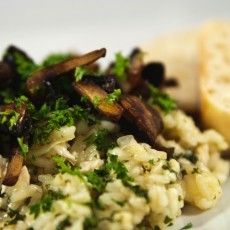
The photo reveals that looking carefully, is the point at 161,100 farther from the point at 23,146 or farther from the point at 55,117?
the point at 23,146

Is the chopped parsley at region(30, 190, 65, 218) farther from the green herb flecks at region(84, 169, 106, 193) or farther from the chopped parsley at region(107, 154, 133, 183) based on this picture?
the chopped parsley at region(107, 154, 133, 183)

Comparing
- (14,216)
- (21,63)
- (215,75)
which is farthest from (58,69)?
(215,75)

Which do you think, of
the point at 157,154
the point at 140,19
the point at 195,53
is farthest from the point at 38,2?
the point at 157,154

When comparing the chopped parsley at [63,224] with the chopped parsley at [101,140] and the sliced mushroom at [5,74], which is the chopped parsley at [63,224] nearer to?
the chopped parsley at [101,140]

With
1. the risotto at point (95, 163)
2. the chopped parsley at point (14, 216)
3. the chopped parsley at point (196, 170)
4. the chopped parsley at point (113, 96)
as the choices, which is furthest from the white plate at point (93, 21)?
the chopped parsley at point (14, 216)

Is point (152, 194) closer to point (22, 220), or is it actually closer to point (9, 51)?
point (22, 220)

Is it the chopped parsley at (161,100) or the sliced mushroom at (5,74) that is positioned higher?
the sliced mushroom at (5,74)
